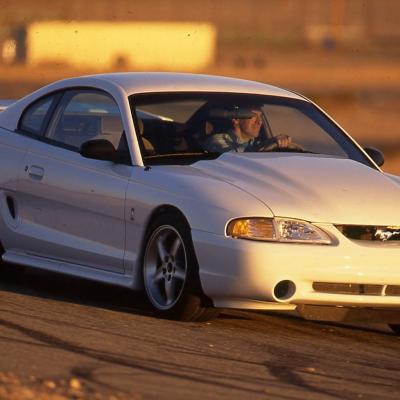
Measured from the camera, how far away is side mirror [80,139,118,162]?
34.9ft

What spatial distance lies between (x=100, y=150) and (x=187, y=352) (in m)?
2.23

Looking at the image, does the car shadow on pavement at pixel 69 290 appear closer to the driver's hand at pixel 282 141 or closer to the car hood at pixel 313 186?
the car hood at pixel 313 186

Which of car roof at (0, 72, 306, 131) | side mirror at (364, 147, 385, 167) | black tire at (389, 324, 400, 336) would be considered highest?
car roof at (0, 72, 306, 131)

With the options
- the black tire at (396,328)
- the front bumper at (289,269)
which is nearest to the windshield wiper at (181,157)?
the front bumper at (289,269)

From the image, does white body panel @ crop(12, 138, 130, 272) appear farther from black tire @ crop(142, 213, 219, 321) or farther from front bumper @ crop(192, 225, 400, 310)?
front bumper @ crop(192, 225, 400, 310)

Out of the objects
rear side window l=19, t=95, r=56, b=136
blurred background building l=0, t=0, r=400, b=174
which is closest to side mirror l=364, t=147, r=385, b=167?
rear side window l=19, t=95, r=56, b=136

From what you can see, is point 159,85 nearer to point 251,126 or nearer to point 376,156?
point 251,126

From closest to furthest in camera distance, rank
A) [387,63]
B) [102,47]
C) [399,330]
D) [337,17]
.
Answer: [399,330], [102,47], [387,63], [337,17]

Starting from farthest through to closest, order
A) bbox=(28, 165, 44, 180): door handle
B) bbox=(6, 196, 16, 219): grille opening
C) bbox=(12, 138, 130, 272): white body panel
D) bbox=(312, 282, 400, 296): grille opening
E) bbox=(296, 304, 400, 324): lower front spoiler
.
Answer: bbox=(6, 196, 16, 219): grille opening → bbox=(28, 165, 44, 180): door handle → bbox=(12, 138, 130, 272): white body panel → bbox=(296, 304, 400, 324): lower front spoiler → bbox=(312, 282, 400, 296): grille opening

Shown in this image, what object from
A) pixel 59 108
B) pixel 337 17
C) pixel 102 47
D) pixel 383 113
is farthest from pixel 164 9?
pixel 59 108

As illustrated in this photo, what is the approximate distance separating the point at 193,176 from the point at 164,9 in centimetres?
6106

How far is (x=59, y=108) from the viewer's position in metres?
11.7

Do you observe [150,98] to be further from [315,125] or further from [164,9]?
[164,9]

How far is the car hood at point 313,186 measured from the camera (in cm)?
975
